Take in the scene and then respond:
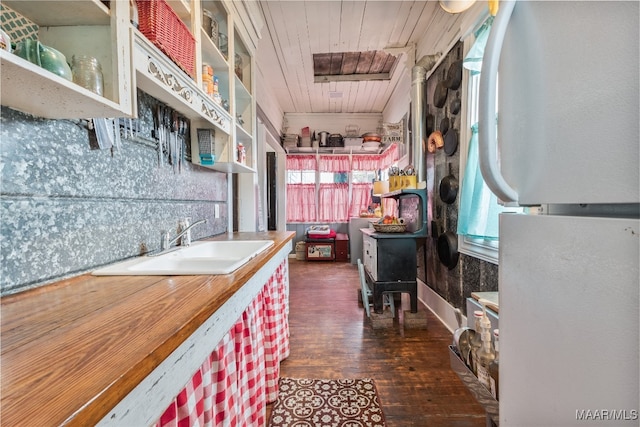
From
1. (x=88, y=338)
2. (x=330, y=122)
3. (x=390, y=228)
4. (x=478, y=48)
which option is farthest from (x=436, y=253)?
(x=330, y=122)

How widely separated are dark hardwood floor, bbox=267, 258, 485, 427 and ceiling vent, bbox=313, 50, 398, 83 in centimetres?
299

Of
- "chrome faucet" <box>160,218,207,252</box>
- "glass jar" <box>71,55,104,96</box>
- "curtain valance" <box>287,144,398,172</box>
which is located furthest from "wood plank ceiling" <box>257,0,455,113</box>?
"glass jar" <box>71,55,104,96</box>

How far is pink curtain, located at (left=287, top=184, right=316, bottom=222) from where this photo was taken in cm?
589

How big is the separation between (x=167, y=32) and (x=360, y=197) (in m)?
5.02

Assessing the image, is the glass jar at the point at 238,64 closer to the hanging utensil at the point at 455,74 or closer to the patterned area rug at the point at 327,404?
the hanging utensil at the point at 455,74

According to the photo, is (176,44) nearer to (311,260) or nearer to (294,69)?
(294,69)

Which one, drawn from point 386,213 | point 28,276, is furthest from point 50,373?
point 386,213

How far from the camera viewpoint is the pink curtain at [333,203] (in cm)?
586

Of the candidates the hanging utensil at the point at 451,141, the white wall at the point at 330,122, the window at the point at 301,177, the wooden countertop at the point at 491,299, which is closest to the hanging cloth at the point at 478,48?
the hanging utensil at the point at 451,141

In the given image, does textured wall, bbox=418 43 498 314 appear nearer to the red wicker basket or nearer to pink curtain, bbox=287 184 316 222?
the red wicker basket

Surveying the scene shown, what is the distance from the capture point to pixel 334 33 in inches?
116

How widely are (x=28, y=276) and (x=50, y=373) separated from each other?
0.55 m

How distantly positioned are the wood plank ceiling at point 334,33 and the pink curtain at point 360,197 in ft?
6.51

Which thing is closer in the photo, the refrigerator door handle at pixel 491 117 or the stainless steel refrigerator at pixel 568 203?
the stainless steel refrigerator at pixel 568 203
